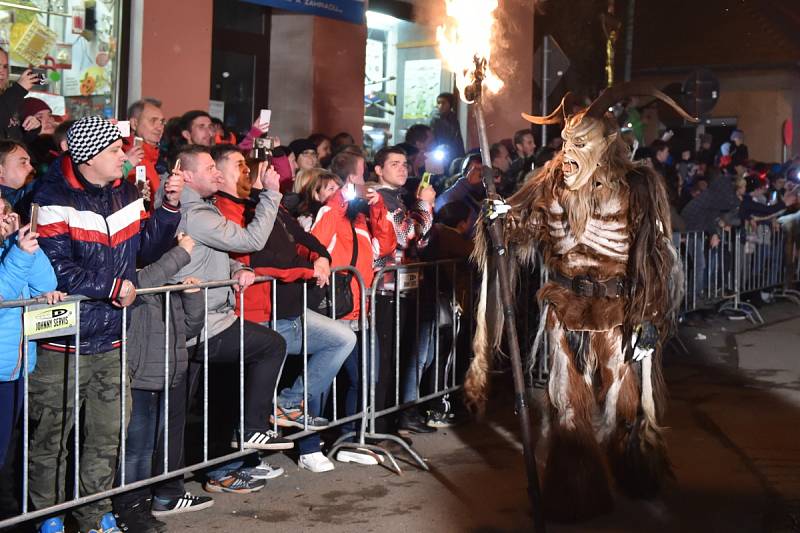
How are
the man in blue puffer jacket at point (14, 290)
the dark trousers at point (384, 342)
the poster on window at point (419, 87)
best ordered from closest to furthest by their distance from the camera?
the man in blue puffer jacket at point (14, 290)
the dark trousers at point (384, 342)
the poster on window at point (419, 87)

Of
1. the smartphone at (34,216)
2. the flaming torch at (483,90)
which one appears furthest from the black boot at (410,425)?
the smartphone at (34,216)

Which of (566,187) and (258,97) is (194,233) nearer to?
(566,187)

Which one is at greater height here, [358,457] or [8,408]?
[8,408]

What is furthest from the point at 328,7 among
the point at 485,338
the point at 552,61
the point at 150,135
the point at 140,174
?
the point at 485,338

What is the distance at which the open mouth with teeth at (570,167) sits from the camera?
21.3ft

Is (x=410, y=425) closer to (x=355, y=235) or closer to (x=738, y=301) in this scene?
(x=355, y=235)

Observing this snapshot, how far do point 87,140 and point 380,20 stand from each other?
1039 cm

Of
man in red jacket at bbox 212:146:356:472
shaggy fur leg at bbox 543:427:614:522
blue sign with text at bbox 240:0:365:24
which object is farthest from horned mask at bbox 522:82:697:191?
blue sign with text at bbox 240:0:365:24

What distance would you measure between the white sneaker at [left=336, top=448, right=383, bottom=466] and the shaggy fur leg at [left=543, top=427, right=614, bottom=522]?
57.1 inches

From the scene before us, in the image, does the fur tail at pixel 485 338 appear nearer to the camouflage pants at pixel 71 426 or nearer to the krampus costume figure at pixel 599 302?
the krampus costume figure at pixel 599 302

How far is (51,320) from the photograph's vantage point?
5.42 meters

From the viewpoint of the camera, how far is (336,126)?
13914 millimetres

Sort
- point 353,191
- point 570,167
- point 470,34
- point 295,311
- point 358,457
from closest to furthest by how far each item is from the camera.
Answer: point 470,34 → point 570,167 → point 295,311 → point 358,457 → point 353,191

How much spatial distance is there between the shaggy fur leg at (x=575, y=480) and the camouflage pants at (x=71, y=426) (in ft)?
8.11
